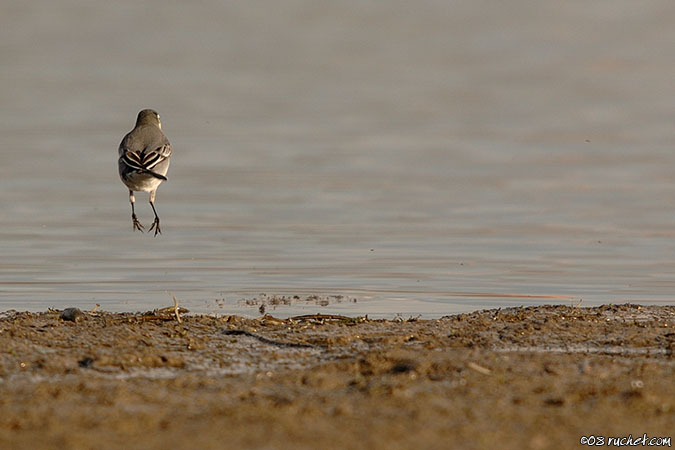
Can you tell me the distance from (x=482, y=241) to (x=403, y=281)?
3.30 metres

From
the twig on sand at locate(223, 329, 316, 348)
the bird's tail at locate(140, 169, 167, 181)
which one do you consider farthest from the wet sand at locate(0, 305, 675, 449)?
the bird's tail at locate(140, 169, 167, 181)

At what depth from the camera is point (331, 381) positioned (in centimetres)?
616

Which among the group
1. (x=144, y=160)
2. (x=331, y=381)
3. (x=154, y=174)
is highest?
(x=144, y=160)

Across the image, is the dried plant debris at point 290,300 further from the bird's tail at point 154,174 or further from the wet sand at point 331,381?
the bird's tail at point 154,174

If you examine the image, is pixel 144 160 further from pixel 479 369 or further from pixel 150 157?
pixel 479 369

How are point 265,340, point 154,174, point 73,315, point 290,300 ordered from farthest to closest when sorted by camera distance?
point 154,174, point 290,300, point 73,315, point 265,340

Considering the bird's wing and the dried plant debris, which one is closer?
the dried plant debris

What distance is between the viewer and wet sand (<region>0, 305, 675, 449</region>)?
5.03 m

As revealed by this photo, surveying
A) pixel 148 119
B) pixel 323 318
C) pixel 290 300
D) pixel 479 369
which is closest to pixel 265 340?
pixel 323 318

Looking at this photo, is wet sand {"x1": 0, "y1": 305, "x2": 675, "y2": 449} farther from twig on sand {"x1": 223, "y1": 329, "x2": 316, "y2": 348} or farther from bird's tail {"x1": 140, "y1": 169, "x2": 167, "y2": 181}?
bird's tail {"x1": 140, "y1": 169, "x2": 167, "y2": 181}

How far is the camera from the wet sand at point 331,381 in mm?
5031

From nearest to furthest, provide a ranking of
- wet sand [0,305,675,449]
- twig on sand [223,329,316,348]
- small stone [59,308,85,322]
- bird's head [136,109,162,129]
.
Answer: wet sand [0,305,675,449]
twig on sand [223,329,316,348]
small stone [59,308,85,322]
bird's head [136,109,162,129]

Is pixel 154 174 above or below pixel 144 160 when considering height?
below

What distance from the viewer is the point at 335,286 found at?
39.1ft
